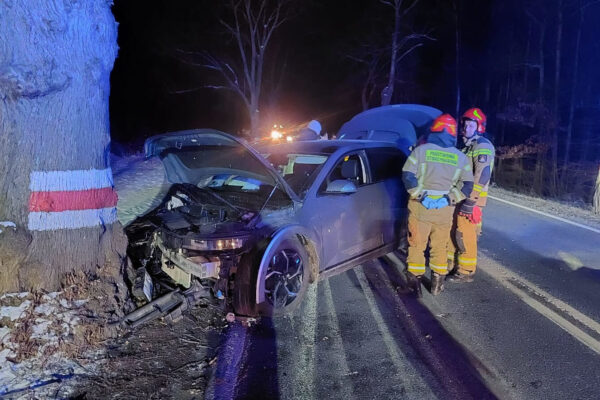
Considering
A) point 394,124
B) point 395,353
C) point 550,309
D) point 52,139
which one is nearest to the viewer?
point 52,139

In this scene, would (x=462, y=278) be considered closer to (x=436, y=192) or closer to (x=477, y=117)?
(x=436, y=192)

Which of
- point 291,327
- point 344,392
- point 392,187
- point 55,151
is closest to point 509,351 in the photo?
point 344,392

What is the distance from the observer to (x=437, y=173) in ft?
14.4

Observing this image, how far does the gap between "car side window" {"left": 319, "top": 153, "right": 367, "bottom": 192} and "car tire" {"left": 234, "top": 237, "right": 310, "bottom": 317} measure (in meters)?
0.94

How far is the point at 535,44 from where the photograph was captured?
29516mm

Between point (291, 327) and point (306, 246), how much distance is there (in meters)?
0.78

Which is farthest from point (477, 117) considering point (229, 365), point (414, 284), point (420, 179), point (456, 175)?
point (229, 365)

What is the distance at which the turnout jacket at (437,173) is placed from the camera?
173 inches

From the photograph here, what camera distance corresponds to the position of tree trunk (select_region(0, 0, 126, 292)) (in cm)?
311

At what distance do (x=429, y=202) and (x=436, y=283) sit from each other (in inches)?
34.4

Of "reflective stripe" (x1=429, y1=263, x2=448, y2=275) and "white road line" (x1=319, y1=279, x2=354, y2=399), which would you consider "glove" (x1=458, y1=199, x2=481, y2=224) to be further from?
"white road line" (x1=319, y1=279, x2=354, y2=399)

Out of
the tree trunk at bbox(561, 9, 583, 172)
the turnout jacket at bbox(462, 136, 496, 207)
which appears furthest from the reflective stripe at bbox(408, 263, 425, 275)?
the tree trunk at bbox(561, 9, 583, 172)

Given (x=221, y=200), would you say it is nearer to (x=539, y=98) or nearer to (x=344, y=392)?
(x=344, y=392)

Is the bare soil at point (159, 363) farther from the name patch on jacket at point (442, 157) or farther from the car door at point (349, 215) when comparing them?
the name patch on jacket at point (442, 157)
